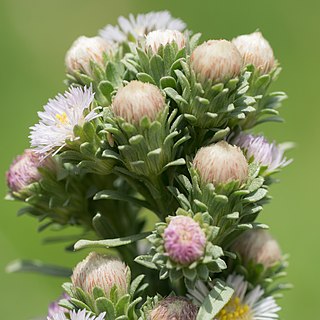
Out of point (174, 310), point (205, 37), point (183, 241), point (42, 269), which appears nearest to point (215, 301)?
point (174, 310)

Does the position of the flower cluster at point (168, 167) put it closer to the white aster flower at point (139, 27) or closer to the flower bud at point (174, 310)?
the flower bud at point (174, 310)

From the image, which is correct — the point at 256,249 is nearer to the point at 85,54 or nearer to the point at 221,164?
the point at 221,164

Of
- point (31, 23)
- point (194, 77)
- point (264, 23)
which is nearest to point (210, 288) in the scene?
point (194, 77)

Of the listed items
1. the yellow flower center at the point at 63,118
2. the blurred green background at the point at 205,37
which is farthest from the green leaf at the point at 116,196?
the blurred green background at the point at 205,37

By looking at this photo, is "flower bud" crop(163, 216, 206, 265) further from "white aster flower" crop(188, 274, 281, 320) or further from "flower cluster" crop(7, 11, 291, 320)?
"white aster flower" crop(188, 274, 281, 320)

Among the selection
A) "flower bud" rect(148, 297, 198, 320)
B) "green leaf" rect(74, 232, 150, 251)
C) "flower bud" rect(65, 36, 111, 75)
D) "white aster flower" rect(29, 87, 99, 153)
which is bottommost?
"flower bud" rect(148, 297, 198, 320)

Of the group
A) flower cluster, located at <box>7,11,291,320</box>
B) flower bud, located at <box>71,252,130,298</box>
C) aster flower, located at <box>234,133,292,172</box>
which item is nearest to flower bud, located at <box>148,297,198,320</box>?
flower cluster, located at <box>7,11,291,320</box>
